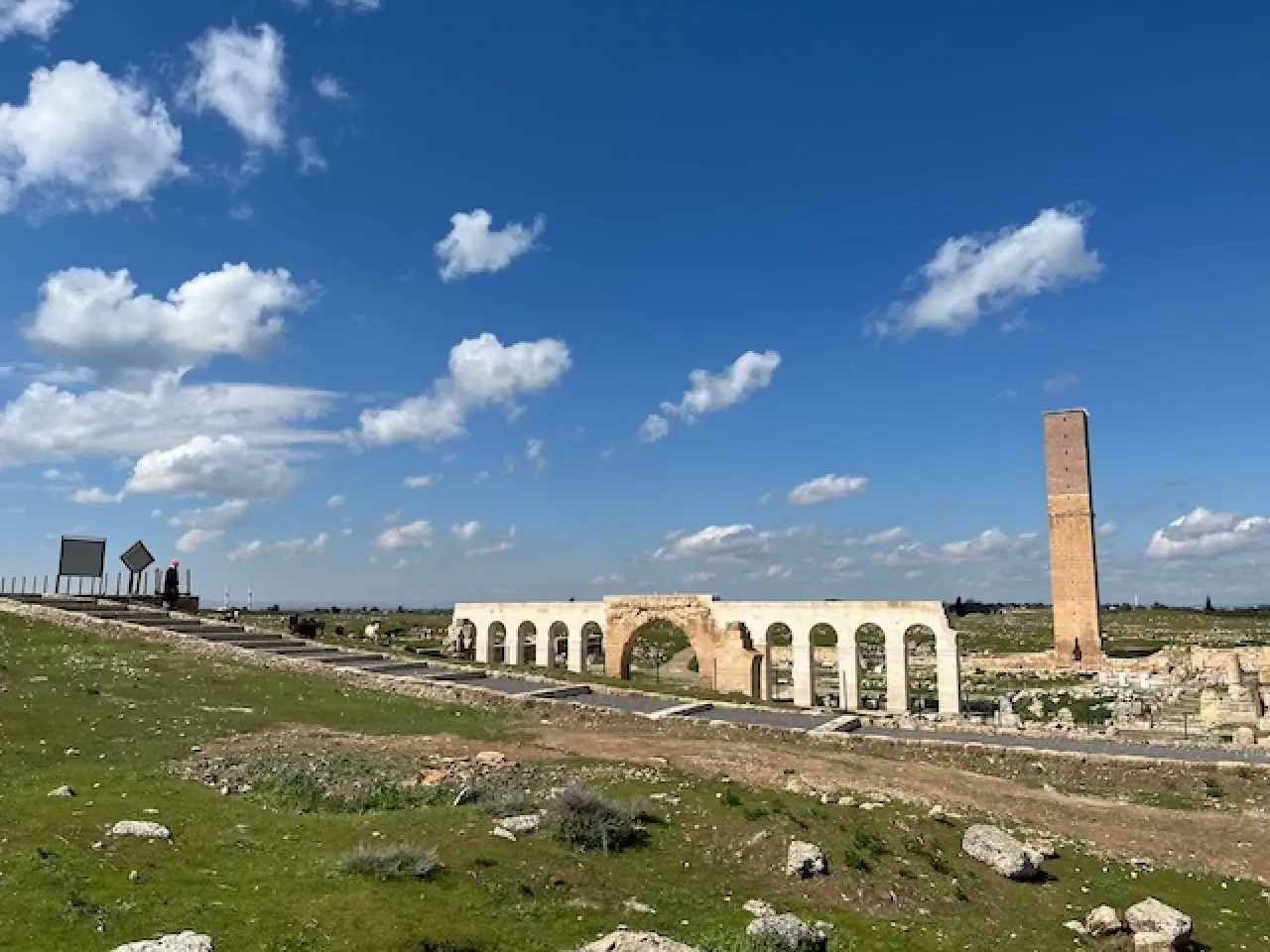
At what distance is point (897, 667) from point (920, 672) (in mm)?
31375

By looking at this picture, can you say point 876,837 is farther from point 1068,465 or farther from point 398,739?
point 1068,465

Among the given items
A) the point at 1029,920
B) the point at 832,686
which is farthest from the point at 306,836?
the point at 832,686

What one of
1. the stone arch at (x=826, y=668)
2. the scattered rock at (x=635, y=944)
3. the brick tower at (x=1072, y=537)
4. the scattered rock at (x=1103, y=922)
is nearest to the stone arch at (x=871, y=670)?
the stone arch at (x=826, y=668)

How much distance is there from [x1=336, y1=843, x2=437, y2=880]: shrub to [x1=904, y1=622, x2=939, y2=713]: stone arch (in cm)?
3170

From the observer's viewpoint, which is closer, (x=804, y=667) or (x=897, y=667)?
(x=897, y=667)

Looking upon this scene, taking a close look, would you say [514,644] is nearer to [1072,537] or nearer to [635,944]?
[1072,537]

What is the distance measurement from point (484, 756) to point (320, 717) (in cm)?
715

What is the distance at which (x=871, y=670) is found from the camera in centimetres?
6744

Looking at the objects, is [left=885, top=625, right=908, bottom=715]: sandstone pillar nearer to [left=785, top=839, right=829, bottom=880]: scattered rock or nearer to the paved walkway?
the paved walkway

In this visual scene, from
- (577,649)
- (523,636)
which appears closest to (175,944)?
(577,649)

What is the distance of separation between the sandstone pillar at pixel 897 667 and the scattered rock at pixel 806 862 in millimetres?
27709

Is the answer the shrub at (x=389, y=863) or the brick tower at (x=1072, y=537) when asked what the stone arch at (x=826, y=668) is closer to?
the brick tower at (x=1072, y=537)

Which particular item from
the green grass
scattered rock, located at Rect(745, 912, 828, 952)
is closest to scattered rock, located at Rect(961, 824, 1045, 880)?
the green grass

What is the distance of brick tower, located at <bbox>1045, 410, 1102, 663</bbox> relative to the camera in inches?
2544
